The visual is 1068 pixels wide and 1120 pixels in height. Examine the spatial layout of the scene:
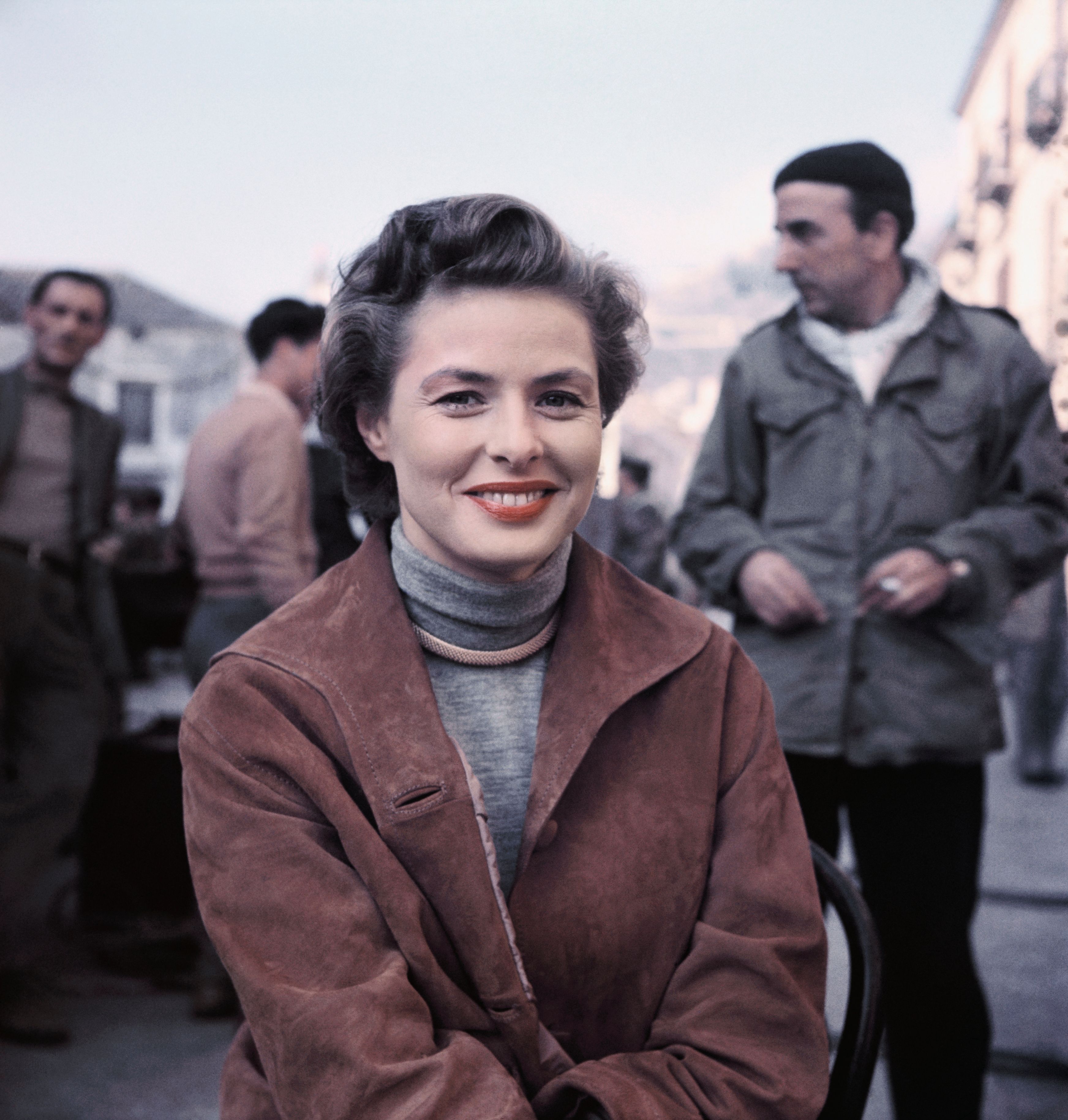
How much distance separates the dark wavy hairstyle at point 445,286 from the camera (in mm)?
1211

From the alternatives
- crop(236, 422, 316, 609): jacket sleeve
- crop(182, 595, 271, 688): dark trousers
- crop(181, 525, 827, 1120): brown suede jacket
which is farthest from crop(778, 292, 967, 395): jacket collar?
crop(182, 595, 271, 688): dark trousers

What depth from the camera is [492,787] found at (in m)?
1.26

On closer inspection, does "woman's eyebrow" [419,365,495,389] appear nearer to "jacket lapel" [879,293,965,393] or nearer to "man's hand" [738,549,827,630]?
"man's hand" [738,549,827,630]

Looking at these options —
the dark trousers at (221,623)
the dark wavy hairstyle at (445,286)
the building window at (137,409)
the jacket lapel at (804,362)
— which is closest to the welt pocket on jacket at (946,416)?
the jacket lapel at (804,362)

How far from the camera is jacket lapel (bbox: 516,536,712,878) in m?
1.21

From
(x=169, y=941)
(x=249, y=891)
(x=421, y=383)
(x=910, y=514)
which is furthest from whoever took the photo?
(x=169, y=941)

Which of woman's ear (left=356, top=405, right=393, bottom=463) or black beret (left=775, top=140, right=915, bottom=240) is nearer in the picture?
woman's ear (left=356, top=405, right=393, bottom=463)

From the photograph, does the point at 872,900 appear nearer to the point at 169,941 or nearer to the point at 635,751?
the point at 635,751

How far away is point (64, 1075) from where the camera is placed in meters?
2.95

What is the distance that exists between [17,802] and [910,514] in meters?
2.43

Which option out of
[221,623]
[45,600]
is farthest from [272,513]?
[45,600]

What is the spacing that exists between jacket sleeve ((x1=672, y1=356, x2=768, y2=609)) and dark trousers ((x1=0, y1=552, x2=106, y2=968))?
1837 millimetres

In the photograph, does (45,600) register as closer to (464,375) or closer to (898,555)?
A: (898,555)

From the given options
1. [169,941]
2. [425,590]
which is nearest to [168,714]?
[169,941]
